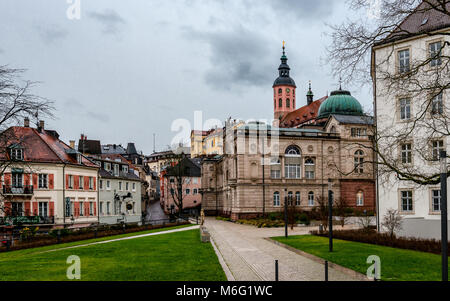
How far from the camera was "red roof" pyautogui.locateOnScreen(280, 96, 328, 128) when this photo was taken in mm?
97325

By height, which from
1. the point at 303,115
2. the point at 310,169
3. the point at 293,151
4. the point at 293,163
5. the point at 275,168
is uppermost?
the point at 303,115

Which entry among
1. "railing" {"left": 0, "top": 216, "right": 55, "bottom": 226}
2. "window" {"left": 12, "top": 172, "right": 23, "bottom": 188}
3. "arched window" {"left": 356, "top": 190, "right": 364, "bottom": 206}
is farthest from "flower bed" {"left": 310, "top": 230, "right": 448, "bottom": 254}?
"arched window" {"left": 356, "top": 190, "right": 364, "bottom": 206}

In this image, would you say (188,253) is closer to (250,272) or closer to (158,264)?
(158,264)

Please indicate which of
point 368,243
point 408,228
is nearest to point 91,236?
point 368,243

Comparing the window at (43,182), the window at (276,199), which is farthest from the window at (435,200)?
the window at (43,182)

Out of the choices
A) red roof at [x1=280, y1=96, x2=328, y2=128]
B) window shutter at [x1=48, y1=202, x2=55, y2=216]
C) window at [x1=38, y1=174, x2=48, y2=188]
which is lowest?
window shutter at [x1=48, y1=202, x2=55, y2=216]

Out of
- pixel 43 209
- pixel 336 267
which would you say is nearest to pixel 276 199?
pixel 43 209

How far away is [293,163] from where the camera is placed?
192ft

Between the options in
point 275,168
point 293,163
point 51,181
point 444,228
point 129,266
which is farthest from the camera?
point 293,163

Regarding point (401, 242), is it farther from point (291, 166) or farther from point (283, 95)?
point (283, 95)

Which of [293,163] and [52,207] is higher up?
[293,163]

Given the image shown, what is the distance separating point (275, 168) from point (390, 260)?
40.4 m

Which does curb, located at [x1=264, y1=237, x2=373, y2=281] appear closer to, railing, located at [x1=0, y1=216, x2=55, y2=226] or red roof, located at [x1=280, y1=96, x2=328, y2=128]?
railing, located at [x1=0, y1=216, x2=55, y2=226]

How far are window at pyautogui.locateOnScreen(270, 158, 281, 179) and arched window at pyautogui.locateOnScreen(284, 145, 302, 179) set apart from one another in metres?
1.03
